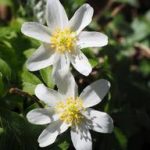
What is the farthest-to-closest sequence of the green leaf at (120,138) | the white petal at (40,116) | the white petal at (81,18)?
1. the green leaf at (120,138)
2. the white petal at (81,18)
3. the white petal at (40,116)

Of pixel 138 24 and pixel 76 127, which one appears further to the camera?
pixel 138 24

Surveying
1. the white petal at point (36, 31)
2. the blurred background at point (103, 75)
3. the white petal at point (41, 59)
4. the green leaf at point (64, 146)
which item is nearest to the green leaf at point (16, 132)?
the blurred background at point (103, 75)

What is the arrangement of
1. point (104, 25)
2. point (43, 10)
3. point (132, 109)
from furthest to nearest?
1. point (104, 25)
2. point (132, 109)
3. point (43, 10)

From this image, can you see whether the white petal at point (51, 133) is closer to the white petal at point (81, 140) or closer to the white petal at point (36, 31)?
the white petal at point (81, 140)

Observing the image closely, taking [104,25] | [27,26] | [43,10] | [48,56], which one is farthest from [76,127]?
[104,25]

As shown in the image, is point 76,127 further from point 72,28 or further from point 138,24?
point 138,24

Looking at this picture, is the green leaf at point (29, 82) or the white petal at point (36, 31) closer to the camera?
the white petal at point (36, 31)

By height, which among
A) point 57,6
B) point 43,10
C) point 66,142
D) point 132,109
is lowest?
point 132,109
